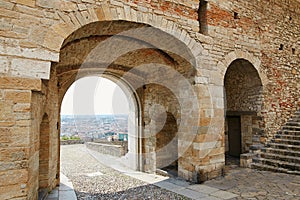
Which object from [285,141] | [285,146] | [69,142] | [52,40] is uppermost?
[52,40]

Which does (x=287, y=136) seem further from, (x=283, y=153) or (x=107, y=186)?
(x=107, y=186)

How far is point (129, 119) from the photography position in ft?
27.5

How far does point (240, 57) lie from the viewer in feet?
18.5

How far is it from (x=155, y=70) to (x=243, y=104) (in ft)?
9.90

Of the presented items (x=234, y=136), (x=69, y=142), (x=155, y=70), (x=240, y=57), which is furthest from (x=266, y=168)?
(x=69, y=142)

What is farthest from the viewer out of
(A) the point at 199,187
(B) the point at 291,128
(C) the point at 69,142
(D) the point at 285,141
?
(C) the point at 69,142

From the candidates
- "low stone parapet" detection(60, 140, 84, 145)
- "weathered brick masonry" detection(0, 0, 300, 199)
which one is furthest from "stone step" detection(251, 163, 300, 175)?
"low stone parapet" detection(60, 140, 84, 145)

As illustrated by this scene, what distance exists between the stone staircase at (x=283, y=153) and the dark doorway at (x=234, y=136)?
136 centimetres

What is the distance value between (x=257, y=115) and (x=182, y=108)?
2522 mm

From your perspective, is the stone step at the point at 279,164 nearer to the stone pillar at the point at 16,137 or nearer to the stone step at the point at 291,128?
the stone step at the point at 291,128

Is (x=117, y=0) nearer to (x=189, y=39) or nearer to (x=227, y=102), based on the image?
(x=189, y=39)

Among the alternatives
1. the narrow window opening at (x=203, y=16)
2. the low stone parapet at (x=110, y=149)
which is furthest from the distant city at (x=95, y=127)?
the narrow window opening at (x=203, y=16)

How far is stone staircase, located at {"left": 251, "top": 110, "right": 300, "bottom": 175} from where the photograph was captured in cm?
522

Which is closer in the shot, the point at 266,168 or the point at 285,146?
the point at 266,168
